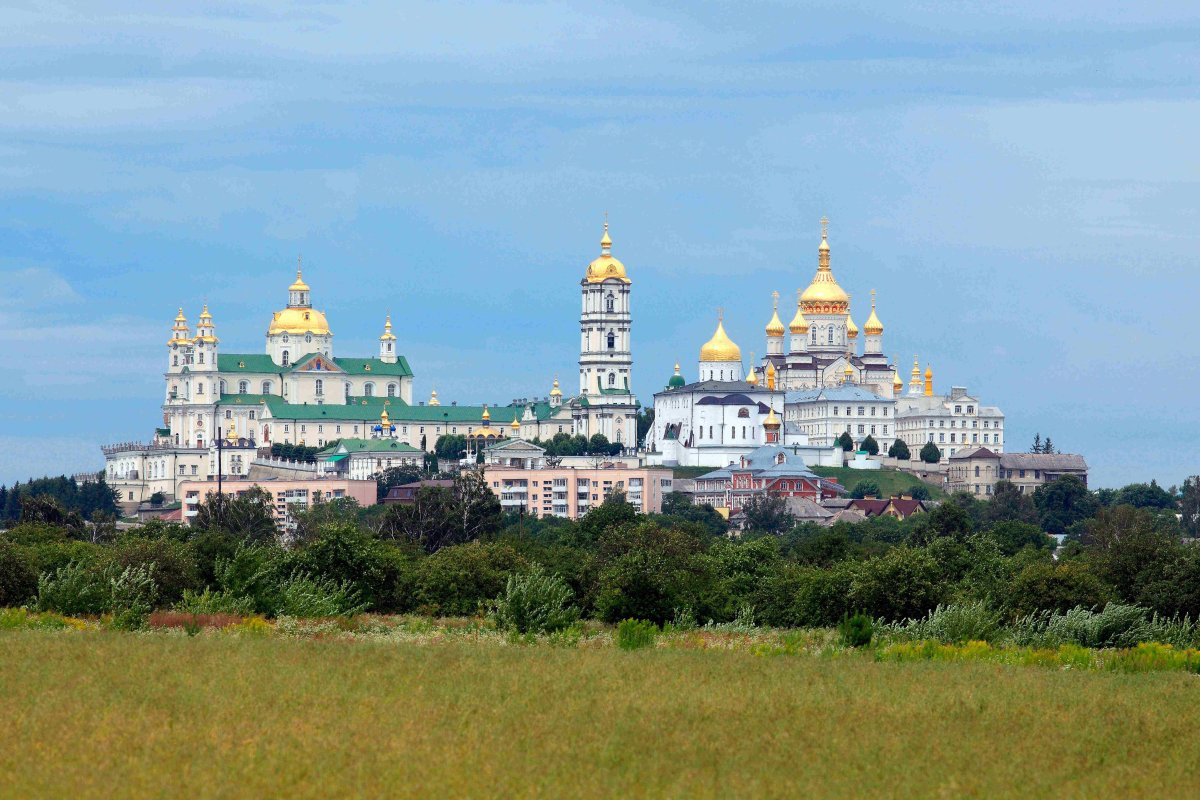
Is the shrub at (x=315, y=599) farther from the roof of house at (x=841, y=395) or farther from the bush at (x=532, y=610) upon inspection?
the roof of house at (x=841, y=395)

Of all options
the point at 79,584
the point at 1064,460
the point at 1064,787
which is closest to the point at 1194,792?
the point at 1064,787

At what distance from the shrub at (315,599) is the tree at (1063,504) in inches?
4189

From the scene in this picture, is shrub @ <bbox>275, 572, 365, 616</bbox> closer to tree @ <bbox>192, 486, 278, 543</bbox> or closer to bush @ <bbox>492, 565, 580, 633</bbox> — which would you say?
bush @ <bbox>492, 565, 580, 633</bbox>

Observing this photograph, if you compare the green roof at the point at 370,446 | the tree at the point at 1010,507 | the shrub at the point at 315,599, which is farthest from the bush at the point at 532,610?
the green roof at the point at 370,446

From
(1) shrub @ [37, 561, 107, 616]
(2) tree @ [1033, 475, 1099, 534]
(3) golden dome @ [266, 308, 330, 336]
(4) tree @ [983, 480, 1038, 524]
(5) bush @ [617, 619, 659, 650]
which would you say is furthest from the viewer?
(3) golden dome @ [266, 308, 330, 336]

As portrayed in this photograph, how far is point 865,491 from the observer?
160m

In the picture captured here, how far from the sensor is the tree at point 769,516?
5615 inches

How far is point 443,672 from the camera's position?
2831 cm

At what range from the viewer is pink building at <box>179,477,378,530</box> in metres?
158

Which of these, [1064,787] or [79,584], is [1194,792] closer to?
[1064,787]

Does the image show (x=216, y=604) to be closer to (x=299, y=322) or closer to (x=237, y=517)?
(x=237, y=517)

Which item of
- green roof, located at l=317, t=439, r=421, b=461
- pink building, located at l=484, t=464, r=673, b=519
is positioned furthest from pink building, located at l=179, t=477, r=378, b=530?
green roof, located at l=317, t=439, r=421, b=461

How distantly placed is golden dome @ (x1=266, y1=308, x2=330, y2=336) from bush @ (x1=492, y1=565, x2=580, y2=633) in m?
156

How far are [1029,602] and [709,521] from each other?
97365 millimetres
